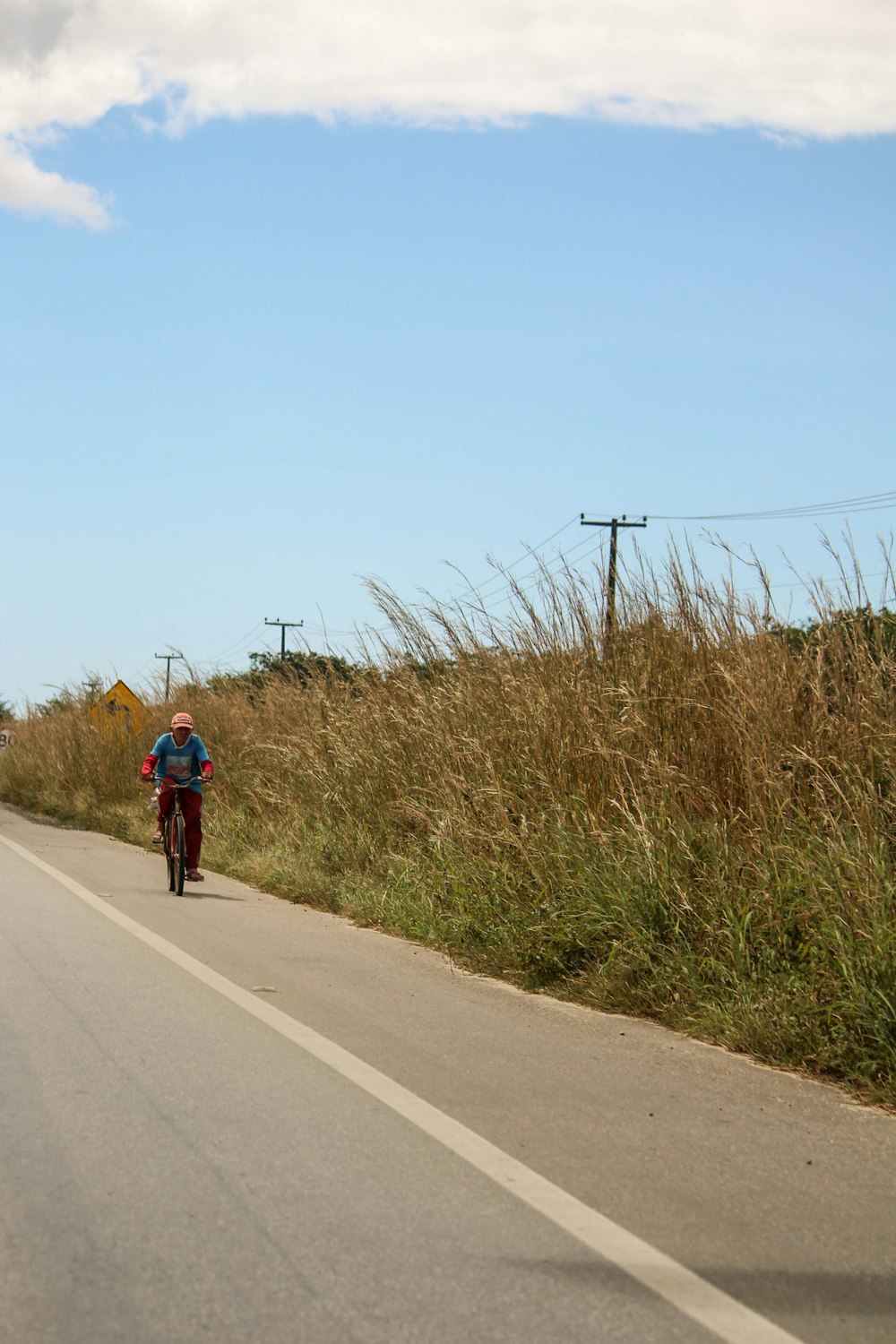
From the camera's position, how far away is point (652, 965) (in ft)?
27.4

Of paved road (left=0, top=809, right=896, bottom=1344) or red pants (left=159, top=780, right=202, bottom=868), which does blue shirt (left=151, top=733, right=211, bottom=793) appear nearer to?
red pants (left=159, top=780, right=202, bottom=868)

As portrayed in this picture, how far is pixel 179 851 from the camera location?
48.0 feet

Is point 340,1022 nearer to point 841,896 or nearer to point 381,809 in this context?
point 841,896

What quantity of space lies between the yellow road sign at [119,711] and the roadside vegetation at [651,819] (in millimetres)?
14446

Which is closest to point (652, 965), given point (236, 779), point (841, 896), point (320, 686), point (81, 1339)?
point (841, 896)

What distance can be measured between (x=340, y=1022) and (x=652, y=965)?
1813 mm

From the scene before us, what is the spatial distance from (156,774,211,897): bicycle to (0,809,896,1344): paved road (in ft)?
19.1

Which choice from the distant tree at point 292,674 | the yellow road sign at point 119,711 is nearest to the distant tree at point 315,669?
the distant tree at point 292,674

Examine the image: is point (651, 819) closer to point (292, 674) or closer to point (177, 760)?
point (177, 760)

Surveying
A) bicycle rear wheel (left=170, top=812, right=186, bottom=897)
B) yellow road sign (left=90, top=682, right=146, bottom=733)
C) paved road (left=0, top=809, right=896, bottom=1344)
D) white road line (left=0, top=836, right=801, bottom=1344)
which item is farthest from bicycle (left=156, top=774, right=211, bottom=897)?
yellow road sign (left=90, top=682, right=146, bottom=733)

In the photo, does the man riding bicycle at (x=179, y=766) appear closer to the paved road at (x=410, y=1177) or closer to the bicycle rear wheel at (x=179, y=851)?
the bicycle rear wheel at (x=179, y=851)

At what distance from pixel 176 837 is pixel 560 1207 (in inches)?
418

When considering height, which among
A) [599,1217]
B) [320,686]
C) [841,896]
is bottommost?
[599,1217]

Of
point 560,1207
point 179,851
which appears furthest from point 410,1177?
point 179,851
